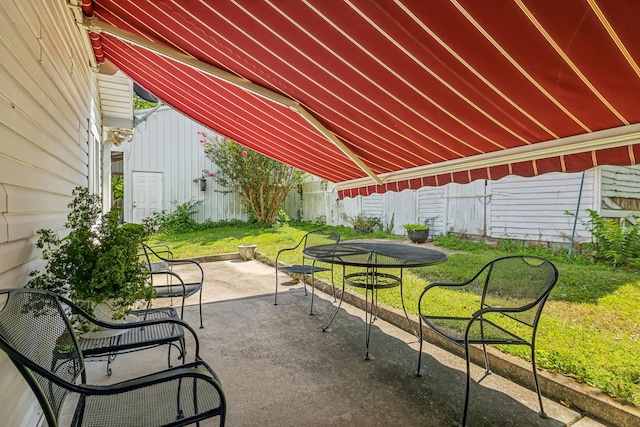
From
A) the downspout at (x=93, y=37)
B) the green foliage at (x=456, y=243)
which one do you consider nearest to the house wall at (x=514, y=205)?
the green foliage at (x=456, y=243)

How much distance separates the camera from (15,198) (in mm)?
1732

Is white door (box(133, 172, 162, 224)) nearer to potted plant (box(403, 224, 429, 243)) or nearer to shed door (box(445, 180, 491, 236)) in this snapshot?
potted plant (box(403, 224, 429, 243))

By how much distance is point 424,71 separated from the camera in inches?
80.0

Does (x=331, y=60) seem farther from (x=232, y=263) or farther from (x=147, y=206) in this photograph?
(x=147, y=206)

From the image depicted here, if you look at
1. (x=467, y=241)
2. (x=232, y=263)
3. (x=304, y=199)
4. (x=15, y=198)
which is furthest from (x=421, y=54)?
(x=304, y=199)

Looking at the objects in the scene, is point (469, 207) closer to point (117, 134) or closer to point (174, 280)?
point (174, 280)

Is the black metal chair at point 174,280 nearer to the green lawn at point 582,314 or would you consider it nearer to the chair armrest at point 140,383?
the chair armrest at point 140,383

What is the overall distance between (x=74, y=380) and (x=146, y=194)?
12247 millimetres

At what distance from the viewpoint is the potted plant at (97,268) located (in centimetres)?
202

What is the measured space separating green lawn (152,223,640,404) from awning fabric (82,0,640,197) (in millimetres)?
1567

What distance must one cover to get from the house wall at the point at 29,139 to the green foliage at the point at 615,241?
27.7 ft

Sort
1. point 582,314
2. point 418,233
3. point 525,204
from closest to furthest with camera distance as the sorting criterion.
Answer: point 582,314
point 525,204
point 418,233

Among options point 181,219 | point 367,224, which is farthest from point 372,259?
point 181,219

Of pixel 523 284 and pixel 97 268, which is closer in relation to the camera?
pixel 97 268
